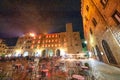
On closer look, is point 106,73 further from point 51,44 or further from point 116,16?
point 51,44

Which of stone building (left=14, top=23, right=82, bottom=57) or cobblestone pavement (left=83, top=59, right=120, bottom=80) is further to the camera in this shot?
stone building (left=14, top=23, right=82, bottom=57)

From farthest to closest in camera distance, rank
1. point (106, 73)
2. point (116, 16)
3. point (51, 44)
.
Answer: point (51, 44), point (116, 16), point (106, 73)

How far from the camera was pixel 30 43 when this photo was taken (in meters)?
46.8

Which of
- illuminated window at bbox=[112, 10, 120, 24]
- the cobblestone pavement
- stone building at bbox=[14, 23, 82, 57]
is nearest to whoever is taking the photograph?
the cobblestone pavement

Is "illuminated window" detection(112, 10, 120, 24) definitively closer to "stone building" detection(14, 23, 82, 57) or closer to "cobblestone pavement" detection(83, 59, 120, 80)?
"cobblestone pavement" detection(83, 59, 120, 80)

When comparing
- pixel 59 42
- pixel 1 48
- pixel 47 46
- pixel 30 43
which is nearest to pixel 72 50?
pixel 59 42

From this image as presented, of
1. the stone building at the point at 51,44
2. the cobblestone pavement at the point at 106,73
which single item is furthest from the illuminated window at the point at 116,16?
the stone building at the point at 51,44

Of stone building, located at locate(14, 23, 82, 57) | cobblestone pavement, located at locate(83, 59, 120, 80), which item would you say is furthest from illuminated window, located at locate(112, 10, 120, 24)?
stone building, located at locate(14, 23, 82, 57)

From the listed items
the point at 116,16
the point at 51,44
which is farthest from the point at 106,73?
the point at 51,44

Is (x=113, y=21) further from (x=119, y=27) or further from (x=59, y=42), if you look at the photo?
(x=59, y=42)

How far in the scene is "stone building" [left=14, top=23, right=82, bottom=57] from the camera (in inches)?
1618

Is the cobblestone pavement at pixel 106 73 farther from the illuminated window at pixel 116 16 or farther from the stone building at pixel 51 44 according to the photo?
the stone building at pixel 51 44

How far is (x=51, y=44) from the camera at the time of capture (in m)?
44.2

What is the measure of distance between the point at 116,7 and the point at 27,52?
148ft
